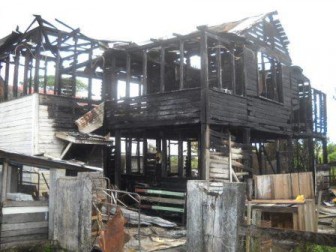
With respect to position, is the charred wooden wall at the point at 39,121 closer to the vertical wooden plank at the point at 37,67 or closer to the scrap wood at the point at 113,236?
the vertical wooden plank at the point at 37,67

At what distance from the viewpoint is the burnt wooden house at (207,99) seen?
13656mm

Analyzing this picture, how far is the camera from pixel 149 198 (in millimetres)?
14219

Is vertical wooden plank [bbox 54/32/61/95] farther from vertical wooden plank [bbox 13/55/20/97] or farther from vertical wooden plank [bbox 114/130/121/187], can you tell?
vertical wooden plank [bbox 114/130/121/187]

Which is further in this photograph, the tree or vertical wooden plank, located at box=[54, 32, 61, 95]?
the tree

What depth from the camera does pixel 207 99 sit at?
13.2 metres

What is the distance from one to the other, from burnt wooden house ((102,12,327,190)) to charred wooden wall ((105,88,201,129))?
0.12 feet

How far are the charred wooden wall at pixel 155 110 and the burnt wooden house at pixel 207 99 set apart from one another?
0.12ft

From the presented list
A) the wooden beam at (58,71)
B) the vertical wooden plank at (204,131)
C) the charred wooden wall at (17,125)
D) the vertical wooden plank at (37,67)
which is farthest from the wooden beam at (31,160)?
the wooden beam at (58,71)

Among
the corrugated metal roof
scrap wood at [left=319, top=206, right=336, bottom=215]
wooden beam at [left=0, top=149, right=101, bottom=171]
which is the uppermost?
the corrugated metal roof

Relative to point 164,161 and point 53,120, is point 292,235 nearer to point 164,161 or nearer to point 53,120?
point 164,161

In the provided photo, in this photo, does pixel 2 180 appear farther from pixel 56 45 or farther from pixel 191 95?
pixel 56 45

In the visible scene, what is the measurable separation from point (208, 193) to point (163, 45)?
30.5 ft

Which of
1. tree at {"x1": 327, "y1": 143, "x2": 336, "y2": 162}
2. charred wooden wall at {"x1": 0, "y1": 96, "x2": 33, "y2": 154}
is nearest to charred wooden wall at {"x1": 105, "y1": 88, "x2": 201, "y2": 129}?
charred wooden wall at {"x1": 0, "y1": 96, "x2": 33, "y2": 154}

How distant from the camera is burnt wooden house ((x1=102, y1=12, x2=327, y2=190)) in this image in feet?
44.8
